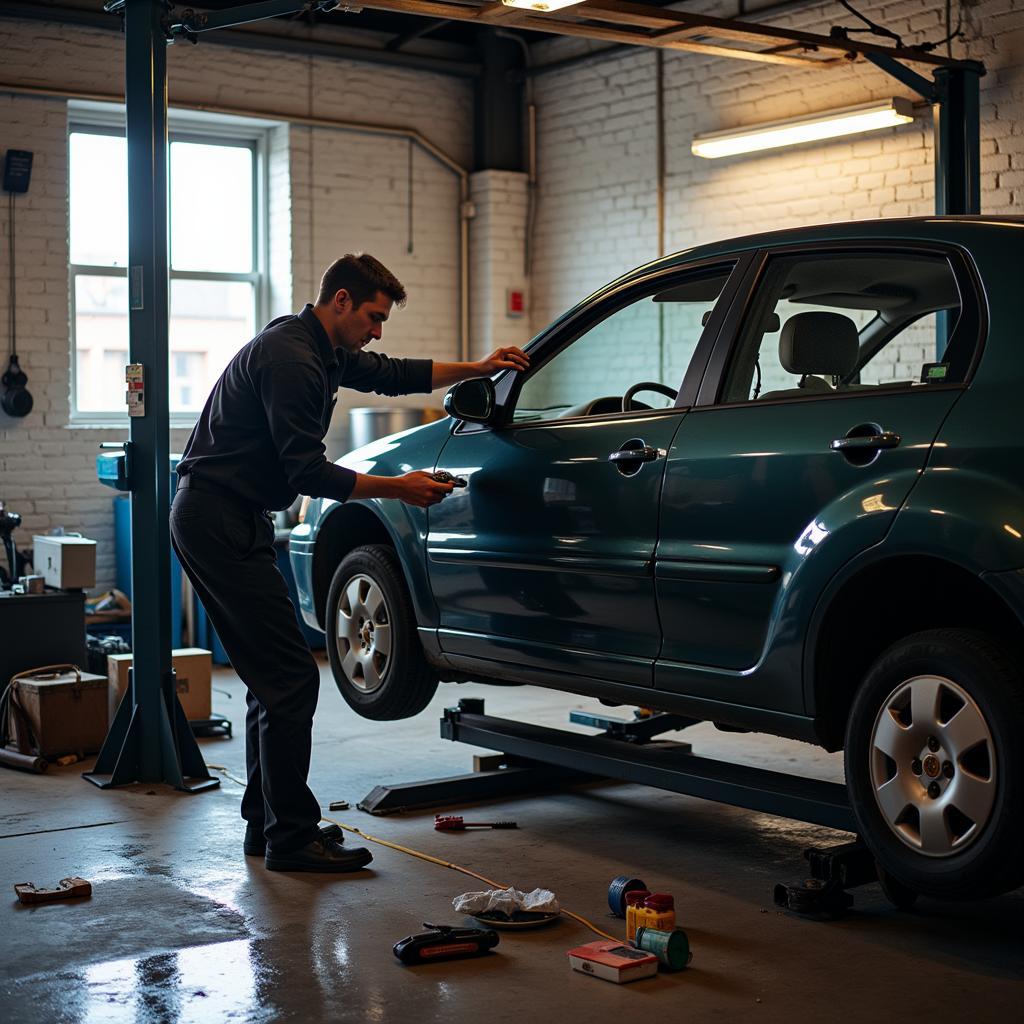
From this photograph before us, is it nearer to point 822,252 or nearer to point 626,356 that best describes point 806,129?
point 626,356

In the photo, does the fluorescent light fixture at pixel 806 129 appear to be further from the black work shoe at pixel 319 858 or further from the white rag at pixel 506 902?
the white rag at pixel 506 902

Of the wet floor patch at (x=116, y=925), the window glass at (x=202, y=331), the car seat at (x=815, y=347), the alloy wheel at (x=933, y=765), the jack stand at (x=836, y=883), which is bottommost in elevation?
the wet floor patch at (x=116, y=925)

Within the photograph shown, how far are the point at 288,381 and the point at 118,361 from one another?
18.7ft

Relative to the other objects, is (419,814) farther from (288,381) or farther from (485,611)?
(288,381)

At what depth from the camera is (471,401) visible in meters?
4.61

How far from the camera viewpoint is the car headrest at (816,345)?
3.90 meters

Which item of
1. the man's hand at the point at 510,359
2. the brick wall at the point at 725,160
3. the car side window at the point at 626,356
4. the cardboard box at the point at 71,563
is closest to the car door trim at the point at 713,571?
the man's hand at the point at 510,359

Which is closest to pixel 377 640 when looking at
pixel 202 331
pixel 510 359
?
pixel 510 359

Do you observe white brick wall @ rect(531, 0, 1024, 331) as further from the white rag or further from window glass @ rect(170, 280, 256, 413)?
the white rag

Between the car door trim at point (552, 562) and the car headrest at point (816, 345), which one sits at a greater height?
the car headrest at point (816, 345)

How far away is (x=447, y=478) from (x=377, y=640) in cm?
87

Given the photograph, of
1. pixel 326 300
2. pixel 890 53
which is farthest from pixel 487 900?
pixel 890 53

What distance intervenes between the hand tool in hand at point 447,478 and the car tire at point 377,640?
0.59 metres

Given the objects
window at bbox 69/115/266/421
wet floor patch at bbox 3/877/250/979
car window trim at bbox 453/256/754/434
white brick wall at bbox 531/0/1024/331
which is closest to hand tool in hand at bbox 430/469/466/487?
car window trim at bbox 453/256/754/434
